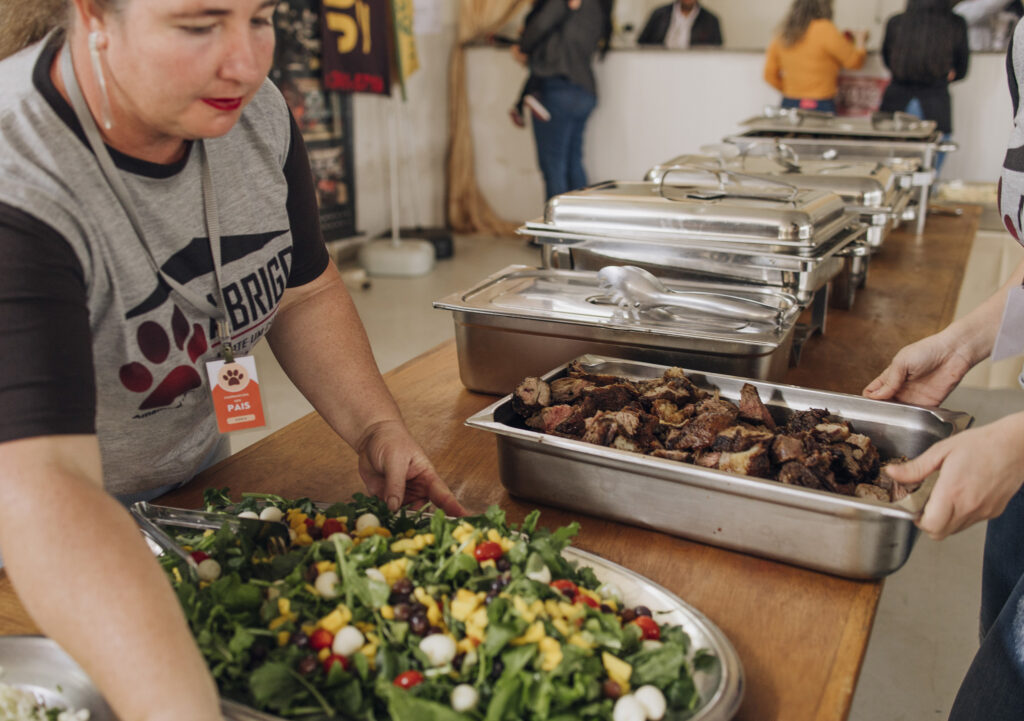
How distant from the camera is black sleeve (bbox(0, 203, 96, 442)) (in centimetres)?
63

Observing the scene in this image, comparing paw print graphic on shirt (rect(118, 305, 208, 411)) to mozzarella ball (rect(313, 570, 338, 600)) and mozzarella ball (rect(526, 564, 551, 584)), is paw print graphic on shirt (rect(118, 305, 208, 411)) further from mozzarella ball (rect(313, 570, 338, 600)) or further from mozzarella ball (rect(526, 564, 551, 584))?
mozzarella ball (rect(526, 564, 551, 584))

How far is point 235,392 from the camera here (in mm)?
959

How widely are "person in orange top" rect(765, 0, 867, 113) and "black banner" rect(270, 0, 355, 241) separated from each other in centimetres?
248

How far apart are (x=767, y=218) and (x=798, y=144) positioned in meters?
1.32

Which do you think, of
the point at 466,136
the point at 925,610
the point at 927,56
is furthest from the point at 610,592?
the point at 466,136

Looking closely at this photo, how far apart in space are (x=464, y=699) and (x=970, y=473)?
49 cm

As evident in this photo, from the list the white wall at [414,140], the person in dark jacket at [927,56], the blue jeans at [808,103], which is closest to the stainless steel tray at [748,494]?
the person in dark jacket at [927,56]

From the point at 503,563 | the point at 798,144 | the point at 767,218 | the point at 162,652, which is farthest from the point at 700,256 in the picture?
the point at 798,144

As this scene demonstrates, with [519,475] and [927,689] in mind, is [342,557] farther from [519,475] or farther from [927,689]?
[927,689]

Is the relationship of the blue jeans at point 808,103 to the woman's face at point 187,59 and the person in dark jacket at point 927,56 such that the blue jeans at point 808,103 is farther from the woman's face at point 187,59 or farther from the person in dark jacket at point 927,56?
the woman's face at point 187,59

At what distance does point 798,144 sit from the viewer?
255 cm

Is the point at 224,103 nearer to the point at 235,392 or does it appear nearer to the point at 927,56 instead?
the point at 235,392

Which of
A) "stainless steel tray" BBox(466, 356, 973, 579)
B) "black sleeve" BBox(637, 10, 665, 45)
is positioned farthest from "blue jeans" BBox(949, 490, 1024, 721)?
"black sleeve" BBox(637, 10, 665, 45)

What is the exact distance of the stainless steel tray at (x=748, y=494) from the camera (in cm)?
80
